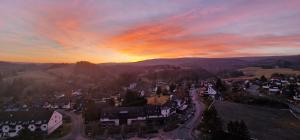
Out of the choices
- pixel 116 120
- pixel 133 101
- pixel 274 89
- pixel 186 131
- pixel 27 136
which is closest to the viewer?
pixel 27 136

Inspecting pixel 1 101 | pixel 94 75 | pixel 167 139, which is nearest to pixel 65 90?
pixel 1 101

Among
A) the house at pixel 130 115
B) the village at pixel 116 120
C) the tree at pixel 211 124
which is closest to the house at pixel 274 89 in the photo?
the village at pixel 116 120

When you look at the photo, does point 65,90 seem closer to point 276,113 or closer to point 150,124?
point 150,124

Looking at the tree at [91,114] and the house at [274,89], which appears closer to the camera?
the tree at [91,114]

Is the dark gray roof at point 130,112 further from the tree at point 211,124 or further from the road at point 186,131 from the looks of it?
the tree at point 211,124

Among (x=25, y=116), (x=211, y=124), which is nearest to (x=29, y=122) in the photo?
(x=25, y=116)

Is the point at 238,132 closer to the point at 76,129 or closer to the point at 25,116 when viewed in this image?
the point at 76,129
